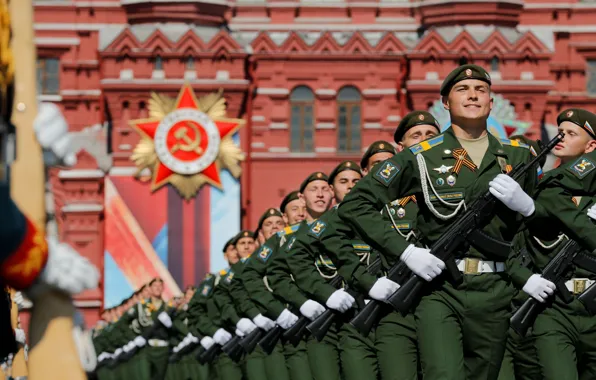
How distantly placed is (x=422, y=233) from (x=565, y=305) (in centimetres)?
148

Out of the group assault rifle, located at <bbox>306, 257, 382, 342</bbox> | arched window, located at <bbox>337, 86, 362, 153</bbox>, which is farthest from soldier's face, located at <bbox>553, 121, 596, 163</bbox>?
arched window, located at <bbox>337, 86, 362, 153</bbox>

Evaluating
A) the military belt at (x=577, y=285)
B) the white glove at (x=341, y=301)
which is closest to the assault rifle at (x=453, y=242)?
the military belt at (x=577, y=285)

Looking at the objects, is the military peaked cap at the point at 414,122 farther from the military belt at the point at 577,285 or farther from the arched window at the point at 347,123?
the arched window at the point at 347,123

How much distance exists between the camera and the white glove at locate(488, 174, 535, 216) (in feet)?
37.8

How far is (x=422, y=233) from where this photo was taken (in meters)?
12.1

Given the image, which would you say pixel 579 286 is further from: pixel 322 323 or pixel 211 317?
pixel 211 317

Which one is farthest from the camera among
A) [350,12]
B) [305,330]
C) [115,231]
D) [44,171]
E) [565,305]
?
[350,12]

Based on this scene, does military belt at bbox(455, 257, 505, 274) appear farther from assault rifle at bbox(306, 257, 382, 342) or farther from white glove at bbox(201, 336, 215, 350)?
white glove at bbox(201, 336, 215, 350)

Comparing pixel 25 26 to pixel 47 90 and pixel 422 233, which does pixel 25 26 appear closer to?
pixel 422 233

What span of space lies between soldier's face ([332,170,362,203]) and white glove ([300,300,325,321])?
108 centimetres

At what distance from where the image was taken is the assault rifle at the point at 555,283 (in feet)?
42.3

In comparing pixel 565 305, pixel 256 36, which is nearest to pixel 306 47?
pixel 256 36

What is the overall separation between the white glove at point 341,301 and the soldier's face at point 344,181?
1.85 meters

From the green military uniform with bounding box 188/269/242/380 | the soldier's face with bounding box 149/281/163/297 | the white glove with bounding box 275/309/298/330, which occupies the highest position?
the white glove with bounding box 275/309/298/330
